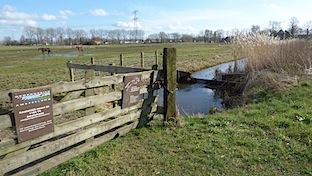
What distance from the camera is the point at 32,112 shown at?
3402mm

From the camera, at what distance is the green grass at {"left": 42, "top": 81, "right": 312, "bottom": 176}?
12.8 feet

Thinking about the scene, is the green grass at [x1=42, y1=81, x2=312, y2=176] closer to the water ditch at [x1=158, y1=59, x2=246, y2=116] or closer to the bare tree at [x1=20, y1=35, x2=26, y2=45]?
the water ditch at [x1=158, y1=59, x2=246, y2=116]

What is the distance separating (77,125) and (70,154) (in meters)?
0.49

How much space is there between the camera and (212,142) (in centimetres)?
489

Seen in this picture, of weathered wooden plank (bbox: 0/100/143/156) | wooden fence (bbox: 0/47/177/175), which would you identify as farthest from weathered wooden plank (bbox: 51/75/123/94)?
weathered wooden plank (bbox: 0/100/143/156)

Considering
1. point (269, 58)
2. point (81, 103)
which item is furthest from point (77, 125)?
point (269, 58)

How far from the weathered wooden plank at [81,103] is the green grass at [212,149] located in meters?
0.86

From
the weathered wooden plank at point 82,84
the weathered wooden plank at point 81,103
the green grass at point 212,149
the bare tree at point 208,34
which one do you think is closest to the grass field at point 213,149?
the green grass at point 212,149

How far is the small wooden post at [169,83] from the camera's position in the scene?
5656 millimetres

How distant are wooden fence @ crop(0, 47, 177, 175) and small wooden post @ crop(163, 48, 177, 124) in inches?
0.9

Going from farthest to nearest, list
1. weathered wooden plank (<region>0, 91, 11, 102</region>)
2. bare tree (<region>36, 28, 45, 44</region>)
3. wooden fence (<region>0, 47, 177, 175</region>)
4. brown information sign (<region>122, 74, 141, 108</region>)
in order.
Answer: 1. bare tree (<region>36, 28, 45, 44</region>)
2. brown information sign (<region>122, 74, 141, 108</region>)
3. wooden fence (<region>0, 47, 177, 175</region>)
4. weathered wooden plank (<region>0, 91, 11, 102</region>)

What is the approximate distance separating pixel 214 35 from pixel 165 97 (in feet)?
377

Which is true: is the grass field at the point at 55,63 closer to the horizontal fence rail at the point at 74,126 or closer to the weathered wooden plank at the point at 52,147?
the horizontal fence rail at the point at 74,126

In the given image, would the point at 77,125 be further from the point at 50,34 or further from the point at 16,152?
the point at 50,34
